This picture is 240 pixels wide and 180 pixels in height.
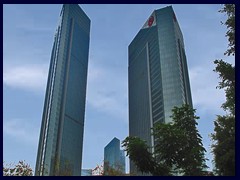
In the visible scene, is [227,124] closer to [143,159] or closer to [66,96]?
[143,159]

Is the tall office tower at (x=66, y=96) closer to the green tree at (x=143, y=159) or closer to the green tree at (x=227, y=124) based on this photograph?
the green tree at (x=143, y=159)

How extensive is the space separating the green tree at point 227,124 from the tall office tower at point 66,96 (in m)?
63.3

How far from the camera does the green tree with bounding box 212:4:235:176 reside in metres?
12.7

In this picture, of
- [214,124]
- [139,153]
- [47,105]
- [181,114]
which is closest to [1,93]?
[139,153]

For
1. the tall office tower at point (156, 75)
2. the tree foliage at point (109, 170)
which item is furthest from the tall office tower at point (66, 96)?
the tree foliage at point (109, 170)

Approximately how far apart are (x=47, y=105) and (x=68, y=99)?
699 centimetres

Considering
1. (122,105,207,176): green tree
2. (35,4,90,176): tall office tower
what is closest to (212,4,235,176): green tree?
(122,105,207,176): green tree

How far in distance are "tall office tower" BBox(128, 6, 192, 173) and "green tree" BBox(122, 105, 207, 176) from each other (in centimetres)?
6630

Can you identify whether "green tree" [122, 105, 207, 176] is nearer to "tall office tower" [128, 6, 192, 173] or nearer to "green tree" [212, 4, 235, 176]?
"green tree" [212, 4, 235, 176]

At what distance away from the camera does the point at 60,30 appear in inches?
4124

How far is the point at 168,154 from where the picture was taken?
15531 mm

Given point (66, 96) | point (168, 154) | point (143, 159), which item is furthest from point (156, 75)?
point (143, 159)

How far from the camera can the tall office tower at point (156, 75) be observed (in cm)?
8681

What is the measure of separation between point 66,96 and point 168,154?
77537mm
